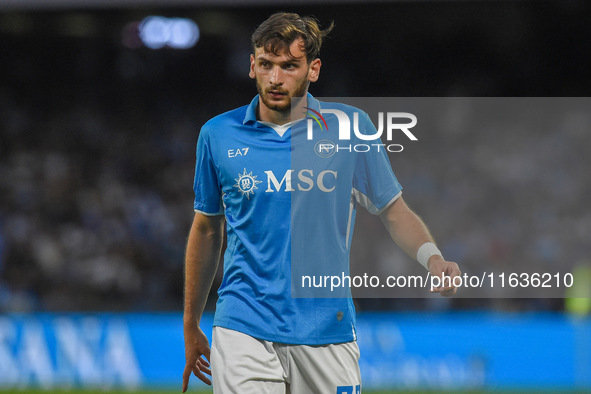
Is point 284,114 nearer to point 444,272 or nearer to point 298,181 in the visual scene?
point 298,181

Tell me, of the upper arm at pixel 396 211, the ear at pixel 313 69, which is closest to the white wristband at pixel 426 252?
the upper arm at pixel 396 211

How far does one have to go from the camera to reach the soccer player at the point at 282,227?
348cm

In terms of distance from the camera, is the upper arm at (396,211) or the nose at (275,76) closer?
the nose at (275,76)

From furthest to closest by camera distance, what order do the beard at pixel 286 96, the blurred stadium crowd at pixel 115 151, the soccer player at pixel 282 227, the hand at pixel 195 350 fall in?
the blurred stadium crowd at pixel 115 151 → the hand at pixel 195 350 → the beard at pixel 286 96 → the soccer player at pixel 282 227

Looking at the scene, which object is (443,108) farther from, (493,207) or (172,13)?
(172,13)

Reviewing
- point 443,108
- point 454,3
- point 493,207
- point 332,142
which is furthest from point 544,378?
point 454,3

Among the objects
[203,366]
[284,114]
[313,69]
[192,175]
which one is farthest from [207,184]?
[192,175]

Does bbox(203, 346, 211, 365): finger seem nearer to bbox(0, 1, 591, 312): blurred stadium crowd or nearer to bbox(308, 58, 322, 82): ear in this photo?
bbox(308, 58, 322, 82): ear

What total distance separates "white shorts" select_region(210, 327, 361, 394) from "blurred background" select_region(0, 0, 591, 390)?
32.1 inches

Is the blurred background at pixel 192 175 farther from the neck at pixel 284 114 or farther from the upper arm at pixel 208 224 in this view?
the upper arm at pixel 208 224

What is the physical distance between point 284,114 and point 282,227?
52cm

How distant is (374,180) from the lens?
372 centimetres

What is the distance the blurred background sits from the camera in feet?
18.0

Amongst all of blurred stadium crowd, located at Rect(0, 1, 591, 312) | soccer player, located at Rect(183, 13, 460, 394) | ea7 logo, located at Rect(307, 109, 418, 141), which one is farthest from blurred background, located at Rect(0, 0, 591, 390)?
soccer player, located at Rect(183, 13, 460, 394)
